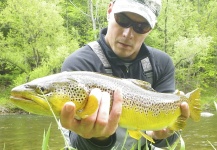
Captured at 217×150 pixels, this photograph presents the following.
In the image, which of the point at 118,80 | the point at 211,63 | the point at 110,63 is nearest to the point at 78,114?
the point at 118,80

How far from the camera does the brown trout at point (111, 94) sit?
2.09 m

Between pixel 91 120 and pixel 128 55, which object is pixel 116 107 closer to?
pixel 91 120

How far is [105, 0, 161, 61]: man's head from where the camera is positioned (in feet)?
11.3

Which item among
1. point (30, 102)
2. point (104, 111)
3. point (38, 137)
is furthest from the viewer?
point (38, 137)

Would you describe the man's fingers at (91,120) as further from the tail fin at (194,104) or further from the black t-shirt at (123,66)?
the tail fin at (194,104)

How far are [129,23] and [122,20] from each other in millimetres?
76

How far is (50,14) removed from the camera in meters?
31.8

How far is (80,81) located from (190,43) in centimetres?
3211

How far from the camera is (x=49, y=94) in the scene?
2145 millimetres

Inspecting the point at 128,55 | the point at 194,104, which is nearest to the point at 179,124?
the point at 194,104

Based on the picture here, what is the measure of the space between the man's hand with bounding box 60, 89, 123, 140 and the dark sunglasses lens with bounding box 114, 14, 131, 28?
1.28 metres

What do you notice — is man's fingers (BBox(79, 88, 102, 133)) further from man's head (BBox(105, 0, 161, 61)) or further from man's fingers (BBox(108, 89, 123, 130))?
man's head (BBox(105, 0, 161, 61))

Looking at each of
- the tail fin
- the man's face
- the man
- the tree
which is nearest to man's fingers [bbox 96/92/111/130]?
the man

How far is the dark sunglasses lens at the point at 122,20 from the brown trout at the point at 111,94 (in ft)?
3.05
